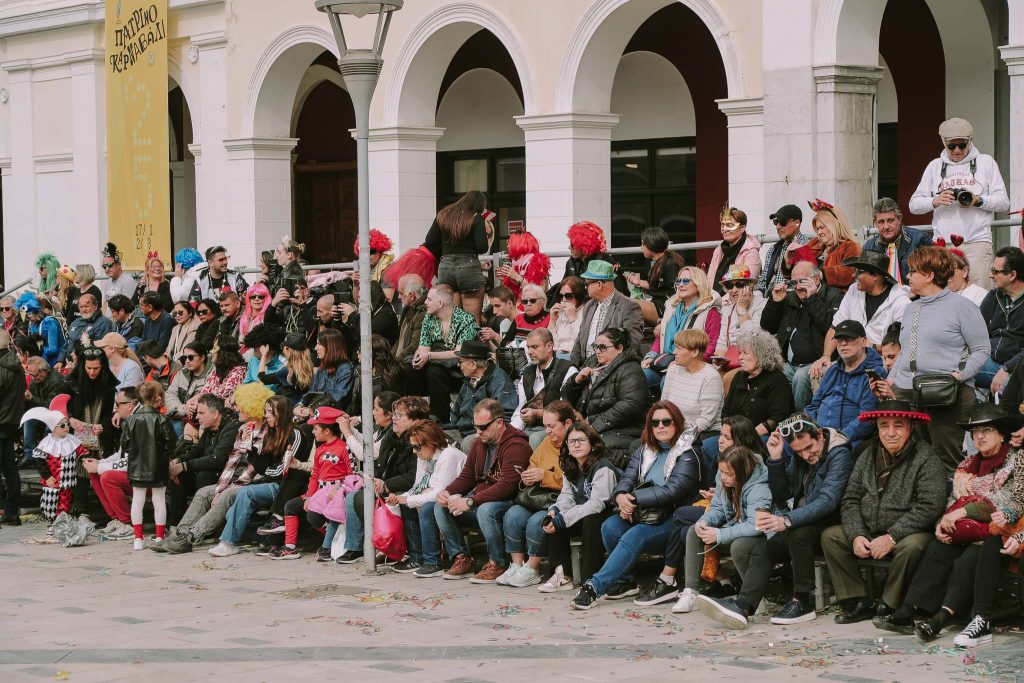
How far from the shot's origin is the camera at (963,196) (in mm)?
12148

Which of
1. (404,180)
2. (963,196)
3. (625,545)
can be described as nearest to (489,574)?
(625,545)

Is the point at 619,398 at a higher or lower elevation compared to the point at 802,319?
lower

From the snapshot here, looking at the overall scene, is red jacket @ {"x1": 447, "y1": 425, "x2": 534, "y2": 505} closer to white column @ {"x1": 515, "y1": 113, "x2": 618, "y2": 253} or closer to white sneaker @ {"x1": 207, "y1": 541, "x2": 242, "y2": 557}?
white sneaker @ {"x1": 207, "y1": 541, "x2": 242, "y2": 557}

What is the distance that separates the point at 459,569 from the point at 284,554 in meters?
1.94

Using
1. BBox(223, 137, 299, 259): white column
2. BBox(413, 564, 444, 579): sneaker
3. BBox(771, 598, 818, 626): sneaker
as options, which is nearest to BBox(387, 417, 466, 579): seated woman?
BBox(413, 564, 444, 579): sneaker

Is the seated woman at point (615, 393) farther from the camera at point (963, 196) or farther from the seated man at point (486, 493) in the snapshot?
the camera at point (963, 196)

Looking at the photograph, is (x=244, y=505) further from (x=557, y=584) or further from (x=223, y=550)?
(x=557, y=584)

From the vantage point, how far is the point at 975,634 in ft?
30.3

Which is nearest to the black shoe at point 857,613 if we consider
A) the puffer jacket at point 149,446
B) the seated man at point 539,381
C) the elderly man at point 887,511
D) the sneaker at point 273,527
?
the elderly man at point 887,511

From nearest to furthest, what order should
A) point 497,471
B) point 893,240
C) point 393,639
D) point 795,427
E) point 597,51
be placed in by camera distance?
point 393,639 < point 795,427 < point 893,240 < point 497,471 < point 597,51

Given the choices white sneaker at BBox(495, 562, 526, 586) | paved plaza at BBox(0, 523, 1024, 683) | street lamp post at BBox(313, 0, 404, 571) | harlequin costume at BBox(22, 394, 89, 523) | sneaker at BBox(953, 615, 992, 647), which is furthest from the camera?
harlequin costume at BBox(22, 394, 89, 523)

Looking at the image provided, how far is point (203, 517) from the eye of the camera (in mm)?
13938

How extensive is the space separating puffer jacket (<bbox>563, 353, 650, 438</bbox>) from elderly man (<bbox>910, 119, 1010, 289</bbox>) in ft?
7.97

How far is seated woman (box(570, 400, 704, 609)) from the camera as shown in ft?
35.8
